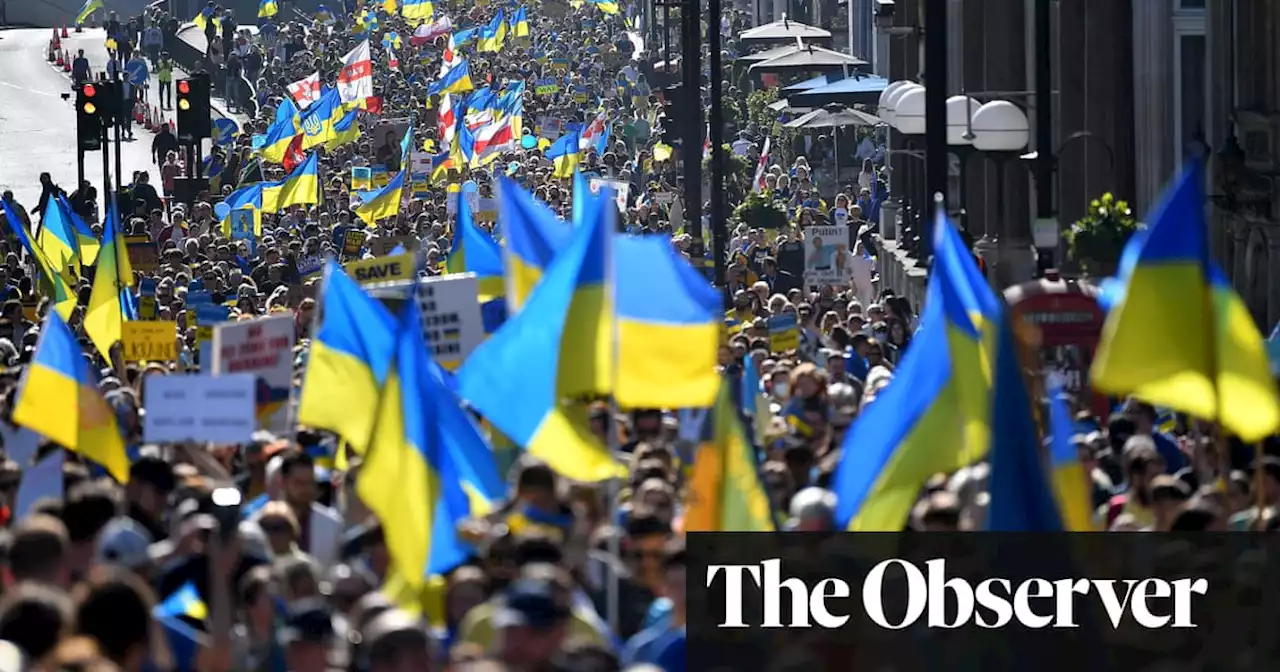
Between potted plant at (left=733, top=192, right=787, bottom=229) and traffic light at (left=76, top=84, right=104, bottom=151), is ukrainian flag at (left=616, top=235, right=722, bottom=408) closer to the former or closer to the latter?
potted plant at (left=733, top=192, right=787, bottom=229)

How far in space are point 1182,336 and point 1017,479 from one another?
197 centimetres

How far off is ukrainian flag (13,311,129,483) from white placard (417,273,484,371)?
2176 millimetres

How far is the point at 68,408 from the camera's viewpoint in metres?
13.3

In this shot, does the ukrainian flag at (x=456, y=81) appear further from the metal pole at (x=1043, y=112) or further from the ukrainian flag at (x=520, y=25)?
the metal pole at (x=1043, y=112)

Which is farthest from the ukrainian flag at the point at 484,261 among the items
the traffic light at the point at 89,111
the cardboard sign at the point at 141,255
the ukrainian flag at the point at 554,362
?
the traffic light at the point at 89,111

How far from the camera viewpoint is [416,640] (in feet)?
25.4

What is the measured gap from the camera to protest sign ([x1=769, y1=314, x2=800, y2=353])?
1997 centimetres

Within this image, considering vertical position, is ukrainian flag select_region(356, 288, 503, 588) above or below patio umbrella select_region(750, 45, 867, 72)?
below

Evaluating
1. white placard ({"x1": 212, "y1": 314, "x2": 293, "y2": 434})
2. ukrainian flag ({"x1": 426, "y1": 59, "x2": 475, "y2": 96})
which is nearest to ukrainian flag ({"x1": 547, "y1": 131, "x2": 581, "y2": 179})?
ukrainian flag ({"x1": 426, "y1": 59, "x2": 475, "y2": 96})

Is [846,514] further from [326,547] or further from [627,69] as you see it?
[627,69]

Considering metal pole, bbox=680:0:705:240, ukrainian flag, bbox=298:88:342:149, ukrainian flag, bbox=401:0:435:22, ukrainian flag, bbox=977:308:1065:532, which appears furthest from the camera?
ukrainian flag, bbox=401:0:435:22

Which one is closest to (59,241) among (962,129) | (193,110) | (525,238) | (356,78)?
(962,129)

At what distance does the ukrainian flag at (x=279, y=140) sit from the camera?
3959 centimetres

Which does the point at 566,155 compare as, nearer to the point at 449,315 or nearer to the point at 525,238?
the point at 449,315
